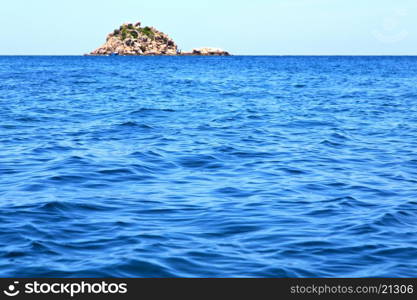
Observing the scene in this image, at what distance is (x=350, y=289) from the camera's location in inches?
279

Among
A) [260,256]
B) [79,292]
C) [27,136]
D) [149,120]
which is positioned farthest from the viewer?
[149,120]

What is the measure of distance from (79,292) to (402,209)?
697 centimetres

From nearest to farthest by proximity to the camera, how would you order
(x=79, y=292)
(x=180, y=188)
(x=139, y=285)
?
(x=79, y=292) < (x=139, y=285) < (x=180, y=188)

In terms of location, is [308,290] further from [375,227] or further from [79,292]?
[375,227]

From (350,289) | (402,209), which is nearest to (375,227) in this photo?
(402,209)

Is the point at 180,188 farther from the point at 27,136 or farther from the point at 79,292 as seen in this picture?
the point at 27,136

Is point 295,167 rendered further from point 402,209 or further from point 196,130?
point 196,130

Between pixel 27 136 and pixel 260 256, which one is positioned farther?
pixel 27 136

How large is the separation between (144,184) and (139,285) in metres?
6.36

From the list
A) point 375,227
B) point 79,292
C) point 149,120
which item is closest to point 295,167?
point 375,227

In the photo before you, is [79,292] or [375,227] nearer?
[79,292]

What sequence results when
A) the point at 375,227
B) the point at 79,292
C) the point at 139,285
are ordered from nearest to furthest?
the point at 79,292, the point at 139,285, the point at 375,227

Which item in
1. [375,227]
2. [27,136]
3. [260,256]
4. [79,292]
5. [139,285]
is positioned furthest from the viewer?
[27,136]

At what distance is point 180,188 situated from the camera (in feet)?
43.5
